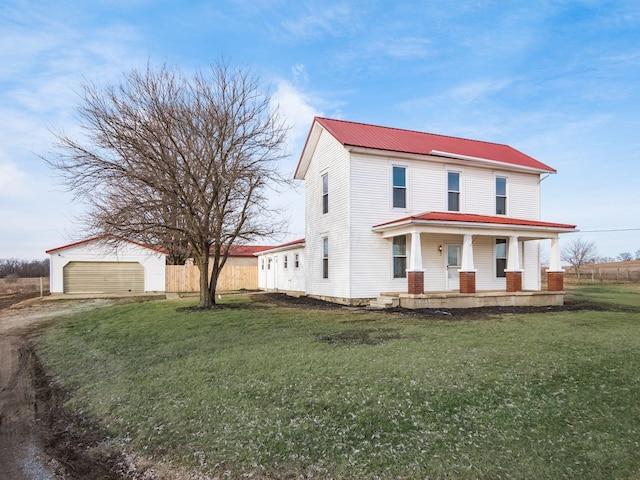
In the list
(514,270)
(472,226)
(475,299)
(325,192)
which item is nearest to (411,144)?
(325,192)

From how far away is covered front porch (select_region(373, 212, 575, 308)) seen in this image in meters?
13.6

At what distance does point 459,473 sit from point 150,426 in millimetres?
3394

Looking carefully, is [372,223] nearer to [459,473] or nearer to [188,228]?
[188,228]

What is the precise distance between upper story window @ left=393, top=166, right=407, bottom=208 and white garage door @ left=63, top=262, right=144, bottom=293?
19.5 m

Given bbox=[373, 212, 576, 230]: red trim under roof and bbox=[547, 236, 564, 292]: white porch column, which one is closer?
bbox=[373, 212, 576, 230]: red trim under roof

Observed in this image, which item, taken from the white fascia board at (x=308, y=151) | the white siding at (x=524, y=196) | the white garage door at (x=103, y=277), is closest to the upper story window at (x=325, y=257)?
the white fascia board at (x=308, y=151)

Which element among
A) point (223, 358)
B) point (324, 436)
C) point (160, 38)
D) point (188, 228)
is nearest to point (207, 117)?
point (160, 38)

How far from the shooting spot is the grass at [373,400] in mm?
3727

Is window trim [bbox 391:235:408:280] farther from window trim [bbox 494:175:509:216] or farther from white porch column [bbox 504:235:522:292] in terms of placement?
window trim [bbox 494:175:509:216]

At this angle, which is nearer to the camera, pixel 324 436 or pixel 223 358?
pixel 324 436

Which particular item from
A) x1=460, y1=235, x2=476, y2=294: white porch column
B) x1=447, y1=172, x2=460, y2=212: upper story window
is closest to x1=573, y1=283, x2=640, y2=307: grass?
x1=460, y1=235, x2=476, y2=294: white porch column

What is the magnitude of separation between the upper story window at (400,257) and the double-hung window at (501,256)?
4404 mm

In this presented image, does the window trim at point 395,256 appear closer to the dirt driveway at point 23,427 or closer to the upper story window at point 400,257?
the upper story window at point 400,257

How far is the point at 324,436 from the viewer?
411 cm
